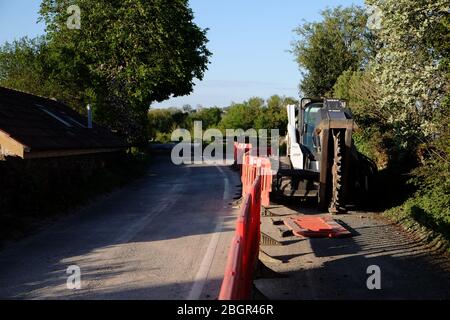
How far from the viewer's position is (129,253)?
27.9 feet

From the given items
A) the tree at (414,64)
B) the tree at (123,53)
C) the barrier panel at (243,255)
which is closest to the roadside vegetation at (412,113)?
the tree at (414,64)

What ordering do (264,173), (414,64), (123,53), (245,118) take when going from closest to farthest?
(264,173) < (414,64) < (123,53) < (245,118)

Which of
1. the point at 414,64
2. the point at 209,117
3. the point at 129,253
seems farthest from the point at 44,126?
the point at 209,117

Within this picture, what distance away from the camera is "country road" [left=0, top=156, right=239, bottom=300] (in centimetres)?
662

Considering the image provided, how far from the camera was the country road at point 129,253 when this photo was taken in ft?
21.7

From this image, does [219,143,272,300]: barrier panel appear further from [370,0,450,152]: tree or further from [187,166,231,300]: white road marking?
[370,0,450,152]: tree

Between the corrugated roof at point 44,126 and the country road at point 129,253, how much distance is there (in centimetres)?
197

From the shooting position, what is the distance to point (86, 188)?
15.4 m

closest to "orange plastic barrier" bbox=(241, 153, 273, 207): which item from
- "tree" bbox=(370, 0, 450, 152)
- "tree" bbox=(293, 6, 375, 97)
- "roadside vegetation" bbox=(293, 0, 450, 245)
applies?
"roadside vegetation" bbox=(293, 0, 450, 245)

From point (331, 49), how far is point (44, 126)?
29.6 meters

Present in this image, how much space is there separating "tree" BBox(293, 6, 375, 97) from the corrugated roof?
870 inches

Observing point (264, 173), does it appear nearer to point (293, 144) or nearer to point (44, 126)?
point (293, 144)

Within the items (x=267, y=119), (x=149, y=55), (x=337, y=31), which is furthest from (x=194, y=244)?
(x=267, y=119)

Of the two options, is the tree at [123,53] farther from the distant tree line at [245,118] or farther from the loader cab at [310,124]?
the distant tree line at [245,118]
